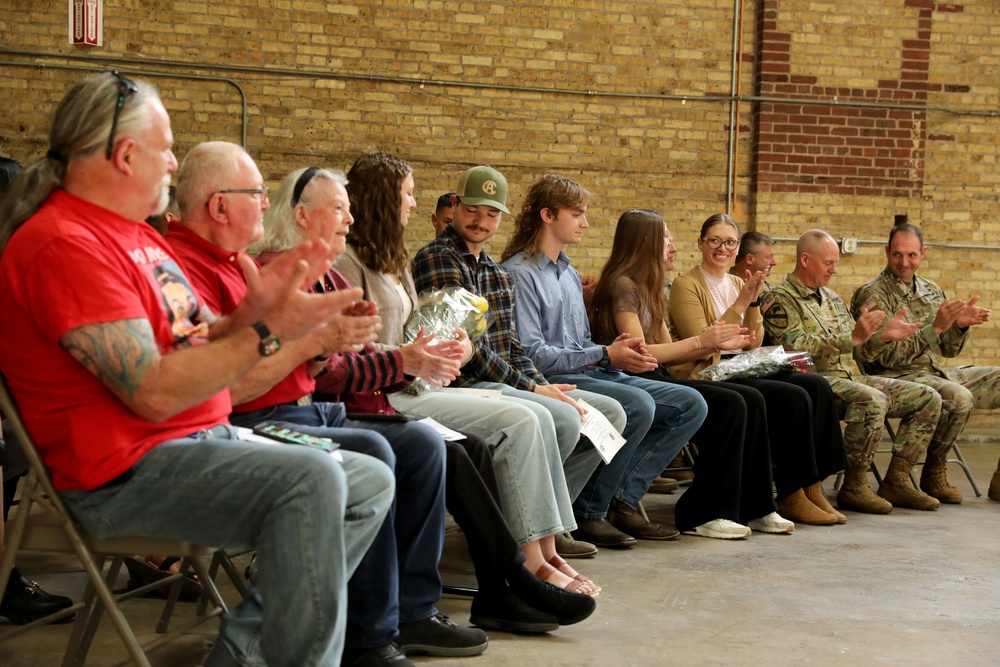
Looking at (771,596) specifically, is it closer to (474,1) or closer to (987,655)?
(987,655)

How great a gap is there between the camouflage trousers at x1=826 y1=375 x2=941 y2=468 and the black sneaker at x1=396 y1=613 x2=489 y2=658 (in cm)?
323

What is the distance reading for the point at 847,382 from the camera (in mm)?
5809

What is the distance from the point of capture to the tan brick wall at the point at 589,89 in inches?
301

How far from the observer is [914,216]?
8578 millimetres

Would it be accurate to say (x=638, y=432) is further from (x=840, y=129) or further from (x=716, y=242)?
(x=840, y=129)

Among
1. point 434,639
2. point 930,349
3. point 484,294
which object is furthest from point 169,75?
point 434,639

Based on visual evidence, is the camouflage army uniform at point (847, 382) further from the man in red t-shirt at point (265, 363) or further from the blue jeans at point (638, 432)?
the man in red t-shirt at point (265, 363)

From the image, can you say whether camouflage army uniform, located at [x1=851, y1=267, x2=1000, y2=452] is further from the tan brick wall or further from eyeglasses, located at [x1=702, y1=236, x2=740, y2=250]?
the tan brick wall

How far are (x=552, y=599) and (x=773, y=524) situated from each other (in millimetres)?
2150

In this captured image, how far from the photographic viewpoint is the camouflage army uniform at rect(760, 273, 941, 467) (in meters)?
5.73

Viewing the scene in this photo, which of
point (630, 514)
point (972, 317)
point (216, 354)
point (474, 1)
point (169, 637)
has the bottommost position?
point (630, 514)

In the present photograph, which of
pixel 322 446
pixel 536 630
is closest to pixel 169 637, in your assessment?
pixel 322 446

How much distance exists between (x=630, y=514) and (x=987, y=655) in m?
1.85

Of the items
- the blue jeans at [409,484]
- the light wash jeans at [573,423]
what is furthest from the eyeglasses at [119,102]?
the light wash jeans at [573,423]
